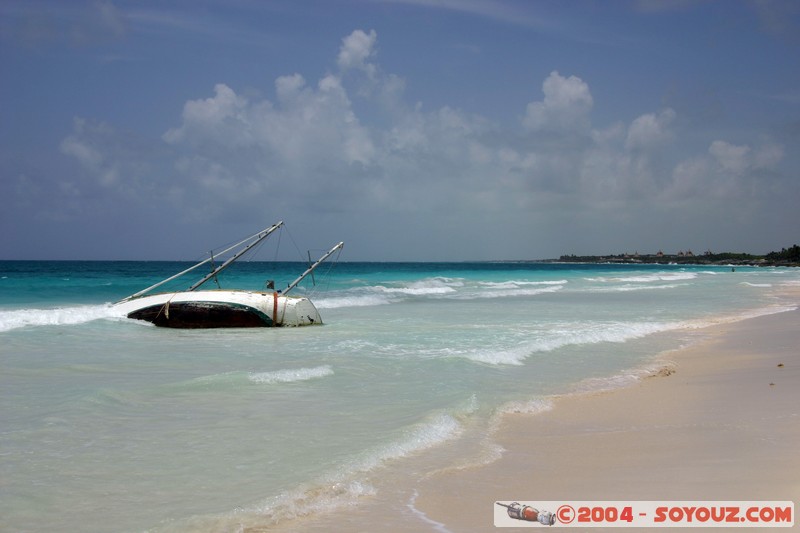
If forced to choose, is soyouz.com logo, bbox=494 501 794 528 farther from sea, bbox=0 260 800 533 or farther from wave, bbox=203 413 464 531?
wave, bbox=203 413 464 531

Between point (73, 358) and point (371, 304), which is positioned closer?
point (73, 358)

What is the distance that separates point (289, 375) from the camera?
10.7 meters

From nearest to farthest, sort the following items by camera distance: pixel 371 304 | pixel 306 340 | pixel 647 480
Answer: pixel 647 480 < pixel 306 340 < pixel 371 304

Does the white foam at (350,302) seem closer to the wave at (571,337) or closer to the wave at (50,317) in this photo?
the wave at (50,317)

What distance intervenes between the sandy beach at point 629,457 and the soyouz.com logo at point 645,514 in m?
0.13

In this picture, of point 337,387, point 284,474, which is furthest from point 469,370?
point 284,474

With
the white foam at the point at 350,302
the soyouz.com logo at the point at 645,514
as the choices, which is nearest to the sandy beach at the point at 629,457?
the soyouz.com logo at the point at 645,514

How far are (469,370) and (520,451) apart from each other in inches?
197

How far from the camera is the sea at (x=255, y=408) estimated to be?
535cm

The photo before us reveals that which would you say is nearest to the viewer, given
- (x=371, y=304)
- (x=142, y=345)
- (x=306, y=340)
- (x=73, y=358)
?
(x=73, y=358)

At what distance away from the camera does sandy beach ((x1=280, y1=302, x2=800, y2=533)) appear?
500 cm

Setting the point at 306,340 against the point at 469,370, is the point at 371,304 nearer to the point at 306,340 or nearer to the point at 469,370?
the point at 306,340

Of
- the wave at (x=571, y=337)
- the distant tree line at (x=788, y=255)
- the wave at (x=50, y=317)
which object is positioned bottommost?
the wave at (x=571, y=337)

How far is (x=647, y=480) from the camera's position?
5.48m
